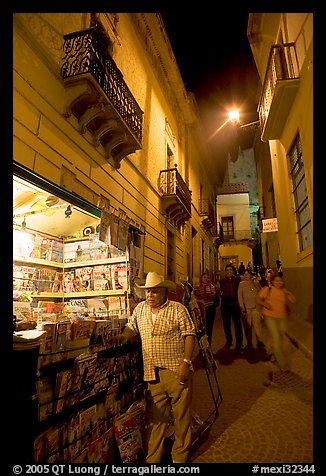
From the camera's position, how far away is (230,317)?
21.1 ft

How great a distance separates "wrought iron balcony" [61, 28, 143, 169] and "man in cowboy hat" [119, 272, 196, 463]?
3960 mm

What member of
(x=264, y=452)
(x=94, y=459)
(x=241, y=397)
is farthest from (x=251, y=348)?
(x=94, y=459)

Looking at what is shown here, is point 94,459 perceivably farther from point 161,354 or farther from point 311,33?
point 311,33

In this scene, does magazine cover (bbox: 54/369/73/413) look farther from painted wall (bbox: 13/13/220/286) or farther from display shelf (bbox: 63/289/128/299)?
painted wall (bbox: 13/13/220/286)

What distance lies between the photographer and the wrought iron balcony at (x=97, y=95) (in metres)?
4.81

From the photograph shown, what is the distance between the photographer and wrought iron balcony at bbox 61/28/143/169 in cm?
481

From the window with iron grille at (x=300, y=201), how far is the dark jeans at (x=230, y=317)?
14.5 feet

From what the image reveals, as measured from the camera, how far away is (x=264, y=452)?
2.59 m

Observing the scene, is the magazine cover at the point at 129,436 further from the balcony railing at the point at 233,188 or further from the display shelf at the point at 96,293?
the balcony railing at the point at 233,188

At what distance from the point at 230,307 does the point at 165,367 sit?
13.1 ft

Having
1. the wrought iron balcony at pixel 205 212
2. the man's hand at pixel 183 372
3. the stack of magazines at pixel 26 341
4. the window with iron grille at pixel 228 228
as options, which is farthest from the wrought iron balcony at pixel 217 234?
the stack of magazines at pixel 26 341

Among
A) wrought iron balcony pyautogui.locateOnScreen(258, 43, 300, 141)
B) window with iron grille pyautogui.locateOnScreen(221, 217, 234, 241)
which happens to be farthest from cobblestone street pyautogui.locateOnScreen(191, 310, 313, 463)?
window with iron grille pyautogui.locateOnScreen(221, 217, 234, 241)

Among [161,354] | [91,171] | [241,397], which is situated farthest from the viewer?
[91,171]
